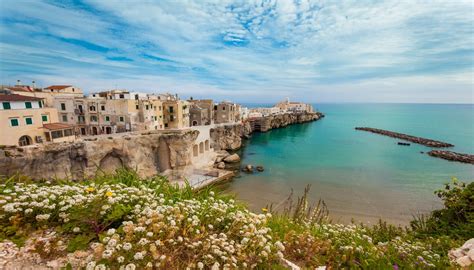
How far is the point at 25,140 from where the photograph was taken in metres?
19.9

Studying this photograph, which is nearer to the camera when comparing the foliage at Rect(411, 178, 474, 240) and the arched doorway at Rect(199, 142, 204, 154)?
the foliage at Rect(411, 178, 474, 240)

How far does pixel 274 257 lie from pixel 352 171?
106ft

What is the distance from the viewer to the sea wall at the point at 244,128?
137 feet

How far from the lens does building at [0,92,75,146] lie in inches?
725

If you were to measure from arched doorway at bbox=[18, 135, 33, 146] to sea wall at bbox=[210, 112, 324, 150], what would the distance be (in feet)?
84.6

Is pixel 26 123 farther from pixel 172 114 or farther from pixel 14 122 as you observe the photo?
pixel 172 114

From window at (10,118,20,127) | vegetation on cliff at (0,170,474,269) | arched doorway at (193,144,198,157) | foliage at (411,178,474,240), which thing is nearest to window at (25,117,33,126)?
window at (10,118,20,127)

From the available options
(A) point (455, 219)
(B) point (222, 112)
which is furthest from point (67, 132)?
(B) point (222, 112)

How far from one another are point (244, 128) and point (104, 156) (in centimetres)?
3800

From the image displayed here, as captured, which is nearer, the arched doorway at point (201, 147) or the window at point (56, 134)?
the window at point (56, 134)

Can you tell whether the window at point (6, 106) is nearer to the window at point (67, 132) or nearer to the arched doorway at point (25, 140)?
the arched doorway at point (25, 140)

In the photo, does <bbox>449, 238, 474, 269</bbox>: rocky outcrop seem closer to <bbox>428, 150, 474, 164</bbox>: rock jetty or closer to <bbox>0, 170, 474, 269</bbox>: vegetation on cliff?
<bbox>0, 170, 474, 269</bbox>: vegetation on cliff

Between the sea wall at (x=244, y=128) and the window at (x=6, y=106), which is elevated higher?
the window at (x=6, y=106)

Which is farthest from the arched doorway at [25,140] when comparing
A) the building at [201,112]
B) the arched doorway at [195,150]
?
the building at [201,112]
